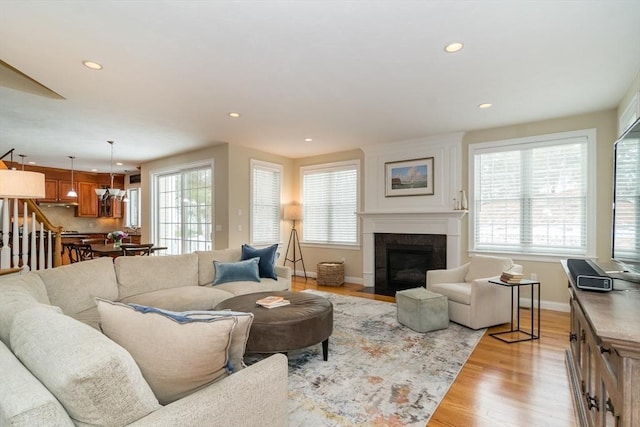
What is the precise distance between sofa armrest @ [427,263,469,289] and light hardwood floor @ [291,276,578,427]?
0.92 m

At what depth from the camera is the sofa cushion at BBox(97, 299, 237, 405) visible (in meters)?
1.12

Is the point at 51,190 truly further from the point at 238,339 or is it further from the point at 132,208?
the point at 238,339

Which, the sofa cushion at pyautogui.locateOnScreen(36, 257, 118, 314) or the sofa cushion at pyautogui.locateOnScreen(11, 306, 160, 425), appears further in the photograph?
the sofa cushion at pyautogui.locateOnScreen(36, 257, 118, 314)

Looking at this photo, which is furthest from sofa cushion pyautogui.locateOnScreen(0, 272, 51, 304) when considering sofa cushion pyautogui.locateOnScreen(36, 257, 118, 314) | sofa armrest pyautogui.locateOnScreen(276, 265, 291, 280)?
sofa armrest pyautogui.locateOnScreen(276, 265, 291, 280)

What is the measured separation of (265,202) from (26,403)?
5.85 metres

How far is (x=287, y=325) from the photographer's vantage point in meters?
2.54

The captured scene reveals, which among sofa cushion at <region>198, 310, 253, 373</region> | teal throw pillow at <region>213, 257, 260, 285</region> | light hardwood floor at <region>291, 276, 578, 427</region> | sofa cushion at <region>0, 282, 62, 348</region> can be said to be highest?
sofa cushion at <region>0, 282, 62, 348</region>

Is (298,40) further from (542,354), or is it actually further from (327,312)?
(542,354)

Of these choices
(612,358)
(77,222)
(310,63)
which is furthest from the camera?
(77,222)

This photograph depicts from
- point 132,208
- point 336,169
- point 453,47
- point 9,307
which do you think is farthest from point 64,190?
point 453,47

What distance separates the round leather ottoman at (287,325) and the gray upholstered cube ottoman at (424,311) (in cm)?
116

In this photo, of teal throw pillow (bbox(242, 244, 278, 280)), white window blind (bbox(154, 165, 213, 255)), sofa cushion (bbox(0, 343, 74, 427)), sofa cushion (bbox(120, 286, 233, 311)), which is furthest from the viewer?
white window blind (bbox(154, 165, 213, 255))

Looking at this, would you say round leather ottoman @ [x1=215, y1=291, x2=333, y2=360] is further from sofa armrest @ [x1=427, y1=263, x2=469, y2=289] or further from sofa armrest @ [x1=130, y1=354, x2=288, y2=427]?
sofa armrest @ [x1=427, y1=263, x2=469, y2=289]

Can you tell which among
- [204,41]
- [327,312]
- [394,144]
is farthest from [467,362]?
[394,144]
